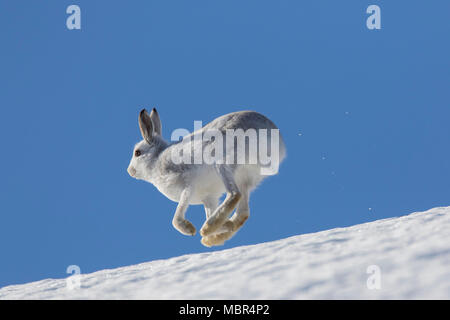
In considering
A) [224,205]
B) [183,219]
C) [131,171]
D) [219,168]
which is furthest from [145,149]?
[224,205]

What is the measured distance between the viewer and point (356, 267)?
18.6 ft

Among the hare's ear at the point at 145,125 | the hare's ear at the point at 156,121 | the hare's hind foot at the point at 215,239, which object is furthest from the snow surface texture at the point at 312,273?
the hare's ear at the point at 156,121

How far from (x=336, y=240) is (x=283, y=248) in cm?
69

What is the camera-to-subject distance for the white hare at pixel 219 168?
8.62 meters

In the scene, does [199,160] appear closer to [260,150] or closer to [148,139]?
[260,150]

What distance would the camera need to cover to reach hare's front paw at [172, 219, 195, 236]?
9117mm

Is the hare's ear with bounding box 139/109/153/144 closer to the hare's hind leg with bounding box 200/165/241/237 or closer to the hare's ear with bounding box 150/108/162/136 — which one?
the hare's ear with bounding box 150/108/162/136

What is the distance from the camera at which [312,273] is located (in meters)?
5.62

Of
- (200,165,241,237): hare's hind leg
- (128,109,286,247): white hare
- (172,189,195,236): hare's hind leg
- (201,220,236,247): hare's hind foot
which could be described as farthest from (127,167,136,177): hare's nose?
(200,165,241,237): hare's hind leg

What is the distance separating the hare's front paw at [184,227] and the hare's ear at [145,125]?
6.27ft

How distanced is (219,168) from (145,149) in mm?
2324

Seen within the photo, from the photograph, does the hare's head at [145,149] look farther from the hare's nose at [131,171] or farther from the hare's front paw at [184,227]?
the hare's front paw at [184,227]

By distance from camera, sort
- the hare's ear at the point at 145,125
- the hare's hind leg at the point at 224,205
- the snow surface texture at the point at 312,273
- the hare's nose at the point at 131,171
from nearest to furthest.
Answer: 1. the snow surface texture at the point at 312,273
2. the hare's hind leg at the point at 224,205
3. the hare's ear at the point at 145,125
4. the hare's nose at the point at 131,171
